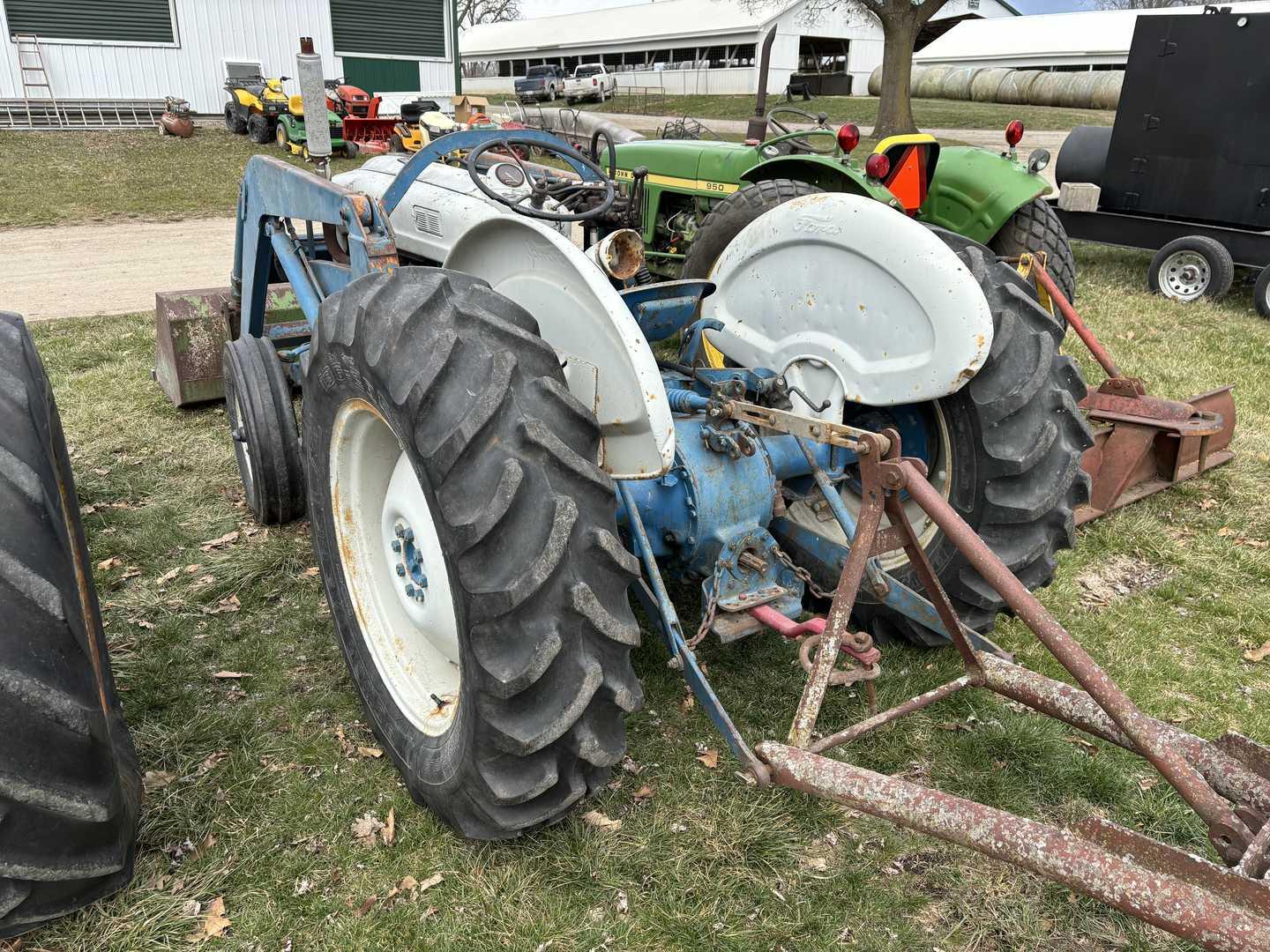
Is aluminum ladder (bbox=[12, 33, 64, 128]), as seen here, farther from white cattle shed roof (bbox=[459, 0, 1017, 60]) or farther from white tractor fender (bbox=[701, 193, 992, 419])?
white cattle shed roof (bbox=[459, 0, 1017, 60])

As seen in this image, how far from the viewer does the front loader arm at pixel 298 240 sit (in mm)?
3166

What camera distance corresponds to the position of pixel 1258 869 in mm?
1606

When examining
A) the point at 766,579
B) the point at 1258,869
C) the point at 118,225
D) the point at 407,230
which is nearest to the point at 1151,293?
the point at 407,230

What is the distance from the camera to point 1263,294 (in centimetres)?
812

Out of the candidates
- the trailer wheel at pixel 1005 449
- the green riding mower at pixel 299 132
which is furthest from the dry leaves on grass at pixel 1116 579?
the green riding mower at pixel 299 132

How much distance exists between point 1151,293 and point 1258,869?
862 centimetres

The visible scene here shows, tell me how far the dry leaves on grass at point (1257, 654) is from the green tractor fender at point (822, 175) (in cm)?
313

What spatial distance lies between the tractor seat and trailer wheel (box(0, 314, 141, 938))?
5.26 metres

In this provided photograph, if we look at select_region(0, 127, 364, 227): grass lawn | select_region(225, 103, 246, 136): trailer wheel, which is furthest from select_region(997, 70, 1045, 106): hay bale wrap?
select_region(225, 103, 246, 136): trailer wheel

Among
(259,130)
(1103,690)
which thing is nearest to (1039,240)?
(1103,690)

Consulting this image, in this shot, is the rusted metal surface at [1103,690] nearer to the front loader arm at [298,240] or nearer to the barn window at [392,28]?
the front loader arm at [298,240]

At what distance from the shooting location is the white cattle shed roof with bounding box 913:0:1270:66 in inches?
1479

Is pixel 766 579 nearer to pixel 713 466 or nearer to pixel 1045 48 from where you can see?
pixel 713 466

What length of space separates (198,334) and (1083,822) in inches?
196
